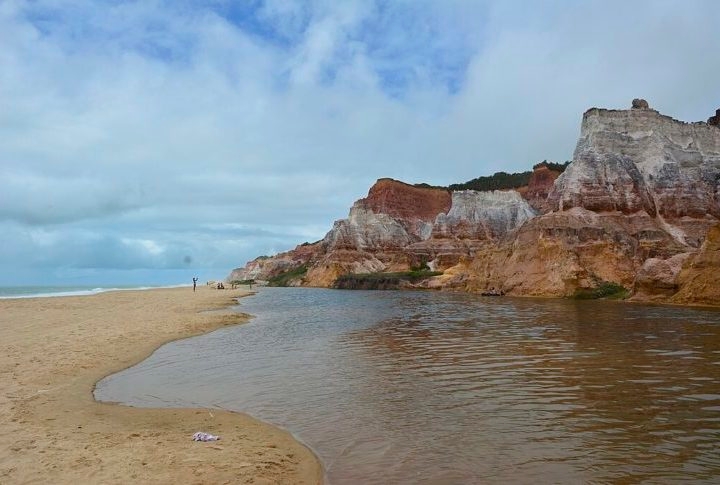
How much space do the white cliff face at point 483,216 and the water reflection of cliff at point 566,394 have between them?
301 ft

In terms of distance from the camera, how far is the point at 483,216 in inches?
4592

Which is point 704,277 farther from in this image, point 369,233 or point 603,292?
point 369,233

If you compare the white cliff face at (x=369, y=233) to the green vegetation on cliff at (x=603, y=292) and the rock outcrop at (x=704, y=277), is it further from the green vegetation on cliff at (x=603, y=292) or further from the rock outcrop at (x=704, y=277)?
the rock outcrop at (x=704, y=277)

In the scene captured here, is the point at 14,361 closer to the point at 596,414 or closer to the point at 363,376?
the point at 363,376

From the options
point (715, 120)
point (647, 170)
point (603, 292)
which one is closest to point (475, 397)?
point (603, 292)

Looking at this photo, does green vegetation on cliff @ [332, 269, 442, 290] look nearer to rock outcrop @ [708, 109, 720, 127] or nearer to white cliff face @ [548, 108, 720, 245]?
white cliff face @ [548, 108, 720, 245]

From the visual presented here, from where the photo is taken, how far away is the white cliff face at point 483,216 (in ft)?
376

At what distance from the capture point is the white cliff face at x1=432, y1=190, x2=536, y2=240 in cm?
11462

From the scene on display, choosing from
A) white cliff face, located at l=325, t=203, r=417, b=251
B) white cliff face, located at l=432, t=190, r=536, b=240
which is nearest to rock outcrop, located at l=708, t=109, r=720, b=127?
white cliff face, located at l=432, t=190, r=536, b=240

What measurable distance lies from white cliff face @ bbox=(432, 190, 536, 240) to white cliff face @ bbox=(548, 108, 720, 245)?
45989 mm

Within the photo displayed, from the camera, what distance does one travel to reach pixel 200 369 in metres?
16.2

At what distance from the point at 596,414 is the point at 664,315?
77.1 feet

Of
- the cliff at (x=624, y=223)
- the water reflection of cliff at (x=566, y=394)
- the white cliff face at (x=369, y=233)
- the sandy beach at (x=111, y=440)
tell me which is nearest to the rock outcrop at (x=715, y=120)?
the cliff at (x=624, y=223)

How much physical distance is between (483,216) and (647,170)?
51270mm
